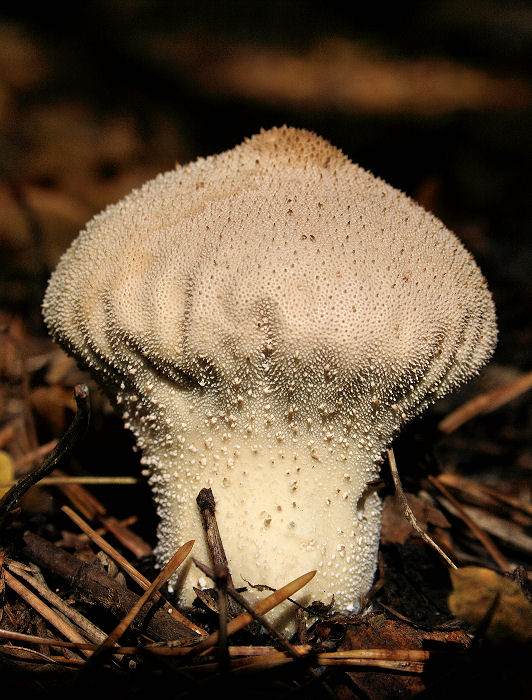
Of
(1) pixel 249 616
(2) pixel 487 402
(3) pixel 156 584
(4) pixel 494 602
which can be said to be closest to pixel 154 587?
(3) pixel 156 584

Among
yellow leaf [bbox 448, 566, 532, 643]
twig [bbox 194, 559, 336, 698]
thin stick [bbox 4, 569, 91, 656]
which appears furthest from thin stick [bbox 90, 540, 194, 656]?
yellow leaf [bbox 448, 566, 532, 643]

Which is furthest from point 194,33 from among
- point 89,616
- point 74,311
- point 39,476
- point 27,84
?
point 89,616

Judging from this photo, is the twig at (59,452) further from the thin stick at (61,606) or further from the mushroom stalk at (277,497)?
the mushroom stalk at (277,497)

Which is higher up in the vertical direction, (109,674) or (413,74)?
(413,74)

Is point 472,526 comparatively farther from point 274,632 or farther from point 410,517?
point 274,632

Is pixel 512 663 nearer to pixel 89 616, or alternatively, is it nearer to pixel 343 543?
pixel 343 543

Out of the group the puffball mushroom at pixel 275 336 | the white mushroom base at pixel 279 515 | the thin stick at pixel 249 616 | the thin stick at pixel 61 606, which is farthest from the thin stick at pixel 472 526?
the thin stick at pixel 61 606

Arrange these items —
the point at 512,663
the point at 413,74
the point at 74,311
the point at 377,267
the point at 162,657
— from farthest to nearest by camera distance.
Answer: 1. the point at 413,74
2. the point at 74,311
3. the point at 377,267
4. the point at 162,657
5. the point at 512,663
